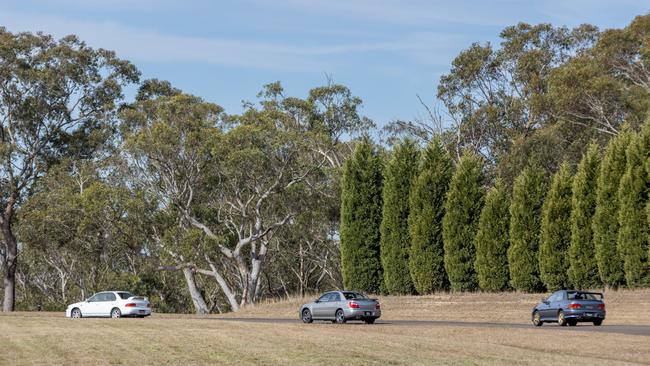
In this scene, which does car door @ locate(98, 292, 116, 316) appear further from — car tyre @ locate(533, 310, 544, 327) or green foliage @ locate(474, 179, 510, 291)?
car tyre @ locate(533, 310, 544, 327)

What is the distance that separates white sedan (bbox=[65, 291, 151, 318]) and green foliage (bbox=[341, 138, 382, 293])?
12.4m

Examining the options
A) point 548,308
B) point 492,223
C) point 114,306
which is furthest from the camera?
point 492,223

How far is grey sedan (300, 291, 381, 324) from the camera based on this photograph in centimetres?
3569

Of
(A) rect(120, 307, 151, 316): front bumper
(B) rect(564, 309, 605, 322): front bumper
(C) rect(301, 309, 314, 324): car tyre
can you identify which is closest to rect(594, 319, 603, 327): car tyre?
(B) rect(564, 309, 605, 322): front bumper

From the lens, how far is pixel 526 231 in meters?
44.1

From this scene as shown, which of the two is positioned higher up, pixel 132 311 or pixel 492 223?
pixel 492 223

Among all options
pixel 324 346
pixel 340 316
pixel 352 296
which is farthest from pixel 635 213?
pixel 324 346

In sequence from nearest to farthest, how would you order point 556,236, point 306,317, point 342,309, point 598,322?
point 598,322, point 342,309, point 306,317, point 556,236

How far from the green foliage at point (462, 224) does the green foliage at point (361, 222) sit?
540 cm

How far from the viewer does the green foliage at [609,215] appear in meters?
40.0

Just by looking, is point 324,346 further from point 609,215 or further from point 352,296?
point 609,215

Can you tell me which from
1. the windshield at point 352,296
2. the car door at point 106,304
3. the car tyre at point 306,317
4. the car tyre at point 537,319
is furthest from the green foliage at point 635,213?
the car door at point 106,304

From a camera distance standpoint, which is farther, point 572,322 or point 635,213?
point 635,213

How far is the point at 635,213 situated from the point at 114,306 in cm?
2429
